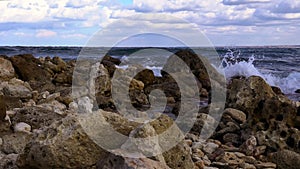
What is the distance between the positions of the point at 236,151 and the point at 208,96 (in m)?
5.61

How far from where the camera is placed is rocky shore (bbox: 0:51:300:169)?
4.48 m

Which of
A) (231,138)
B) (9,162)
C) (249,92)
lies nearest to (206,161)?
(231,138)

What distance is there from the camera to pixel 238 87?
995 cm

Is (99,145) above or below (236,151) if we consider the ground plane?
above

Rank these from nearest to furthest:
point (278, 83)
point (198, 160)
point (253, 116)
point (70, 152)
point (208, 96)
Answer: point (70, 152) < point (198, 160) < point (253, 116) < point (208, 96) < point (278, 83)

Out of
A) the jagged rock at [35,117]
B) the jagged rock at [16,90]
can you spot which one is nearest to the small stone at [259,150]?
the jagged rock at [35,117]

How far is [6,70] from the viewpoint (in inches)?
549

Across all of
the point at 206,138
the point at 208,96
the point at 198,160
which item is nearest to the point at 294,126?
the point at 206,138

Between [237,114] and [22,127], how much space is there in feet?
12.5

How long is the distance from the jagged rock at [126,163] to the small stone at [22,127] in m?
3.14

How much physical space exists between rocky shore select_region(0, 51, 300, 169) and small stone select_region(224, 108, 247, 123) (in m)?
0.02

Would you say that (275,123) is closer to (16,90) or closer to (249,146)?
(249,146)

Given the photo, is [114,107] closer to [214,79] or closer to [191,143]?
[191,143]

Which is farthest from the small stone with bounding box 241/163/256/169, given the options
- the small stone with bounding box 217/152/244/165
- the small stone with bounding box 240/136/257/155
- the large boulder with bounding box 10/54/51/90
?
the large boulder with bounding box 10/54/51/90
